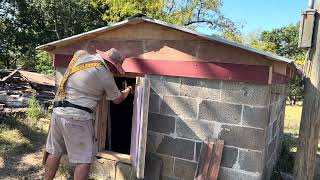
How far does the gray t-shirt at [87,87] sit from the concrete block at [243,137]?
1583 mm

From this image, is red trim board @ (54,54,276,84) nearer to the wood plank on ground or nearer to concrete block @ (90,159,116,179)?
the wood plank on ground

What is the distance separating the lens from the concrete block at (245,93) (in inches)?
192

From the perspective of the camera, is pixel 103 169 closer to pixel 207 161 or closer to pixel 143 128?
pixel 143 128

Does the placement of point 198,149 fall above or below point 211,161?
above

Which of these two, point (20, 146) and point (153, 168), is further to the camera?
point (20, 146)

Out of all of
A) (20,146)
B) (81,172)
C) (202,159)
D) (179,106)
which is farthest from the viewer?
(20,146)

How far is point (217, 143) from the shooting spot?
5156mm

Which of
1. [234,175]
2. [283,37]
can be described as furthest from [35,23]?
[283,37]

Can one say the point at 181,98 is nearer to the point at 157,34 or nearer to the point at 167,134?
the point at 167,134

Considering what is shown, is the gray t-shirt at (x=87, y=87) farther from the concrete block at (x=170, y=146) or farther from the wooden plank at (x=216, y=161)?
the wooden plank at (x=216, y=161)

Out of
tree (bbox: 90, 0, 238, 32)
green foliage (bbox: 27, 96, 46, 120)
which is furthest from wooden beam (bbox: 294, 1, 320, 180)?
tree (bbox: 90, 0, 238, 32)

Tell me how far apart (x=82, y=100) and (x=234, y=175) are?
230 centimetres

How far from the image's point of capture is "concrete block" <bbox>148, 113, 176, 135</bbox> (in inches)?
220

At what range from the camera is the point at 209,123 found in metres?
5.27
